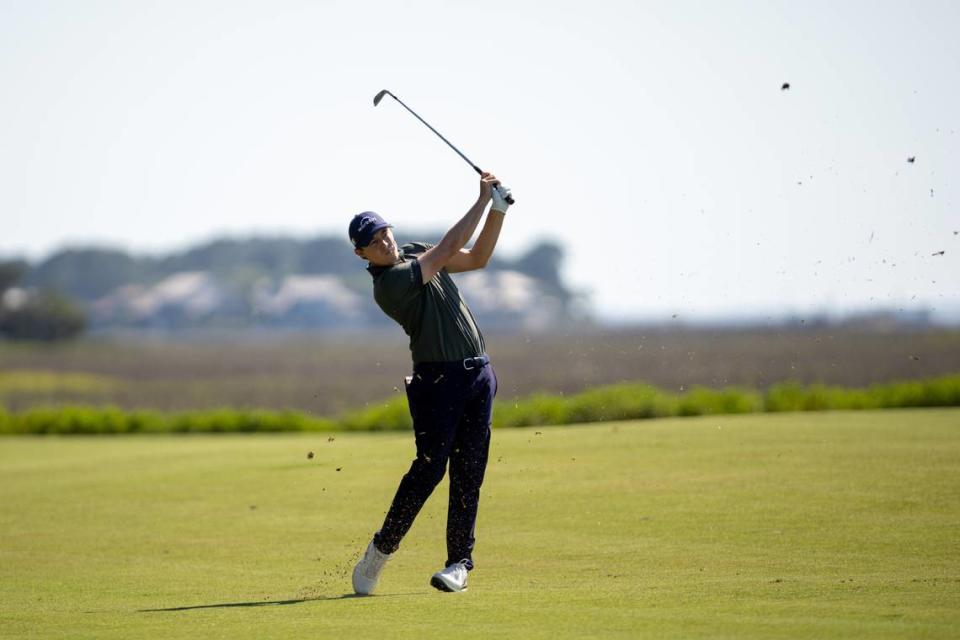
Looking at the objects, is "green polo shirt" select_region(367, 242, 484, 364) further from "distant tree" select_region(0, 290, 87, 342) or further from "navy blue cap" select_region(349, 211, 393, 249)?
"distant tree" select_region(0, 290, 87, 342)

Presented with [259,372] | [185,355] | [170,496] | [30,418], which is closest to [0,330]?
[185,355]

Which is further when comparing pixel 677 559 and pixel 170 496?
pixel 170 496

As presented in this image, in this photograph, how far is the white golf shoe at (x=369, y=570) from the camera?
8125mm

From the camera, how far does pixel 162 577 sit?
9.50 metres

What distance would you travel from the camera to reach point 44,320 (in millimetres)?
129125

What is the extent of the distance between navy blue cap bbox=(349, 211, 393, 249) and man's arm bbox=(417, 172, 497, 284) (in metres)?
0.30

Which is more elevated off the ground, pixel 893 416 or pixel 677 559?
pixel 893 416

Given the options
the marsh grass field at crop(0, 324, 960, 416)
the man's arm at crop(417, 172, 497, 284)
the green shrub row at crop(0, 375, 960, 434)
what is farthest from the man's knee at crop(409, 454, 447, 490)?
the marsh grass field at crop(0, 324, 960, 416)

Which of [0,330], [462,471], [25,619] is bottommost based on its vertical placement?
[25,619]

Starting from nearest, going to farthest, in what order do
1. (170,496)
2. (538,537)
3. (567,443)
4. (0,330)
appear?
(538,537) < (170,496) < (567,443) < (0,330)

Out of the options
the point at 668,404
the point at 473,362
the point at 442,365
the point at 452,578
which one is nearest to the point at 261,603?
the point at 452,578

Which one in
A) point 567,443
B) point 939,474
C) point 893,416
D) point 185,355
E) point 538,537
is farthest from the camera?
point 185,355

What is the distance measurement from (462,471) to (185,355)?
107231 millimetres

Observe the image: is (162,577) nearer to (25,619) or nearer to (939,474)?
(25,619)
